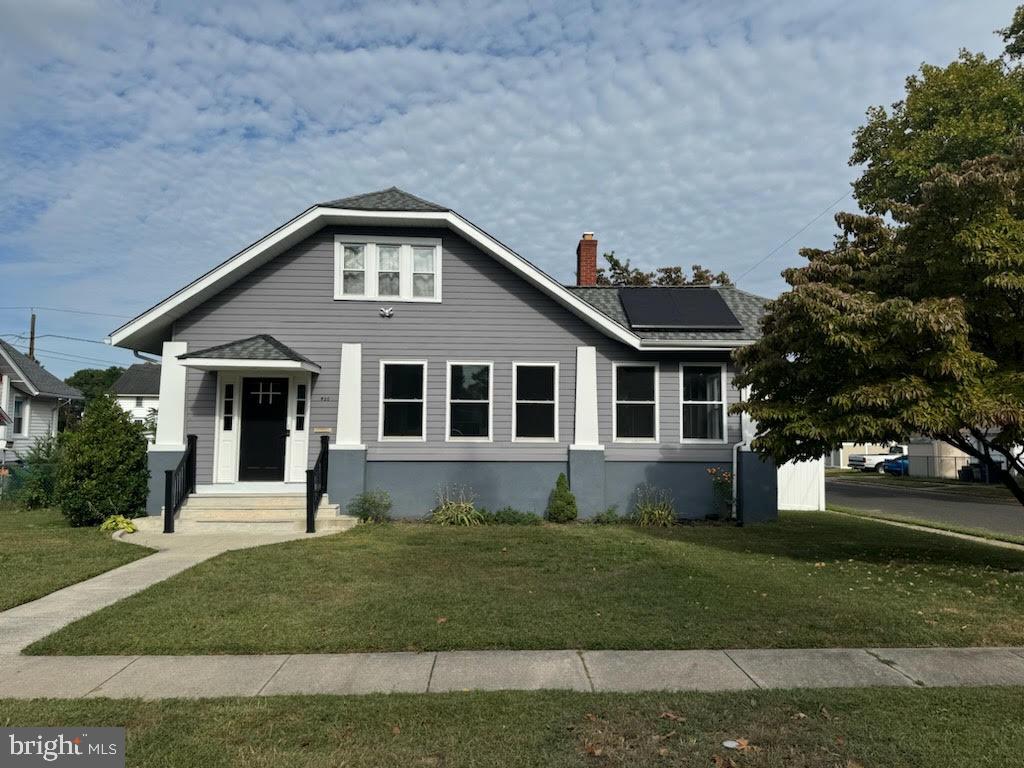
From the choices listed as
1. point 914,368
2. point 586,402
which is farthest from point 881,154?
point 914,368

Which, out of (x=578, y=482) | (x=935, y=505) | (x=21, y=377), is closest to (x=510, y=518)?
(x=578, y=482)

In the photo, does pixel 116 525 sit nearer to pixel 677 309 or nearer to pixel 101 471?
pixel 101 471

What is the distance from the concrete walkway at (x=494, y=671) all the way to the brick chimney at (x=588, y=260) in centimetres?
1226

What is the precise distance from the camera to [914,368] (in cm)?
836

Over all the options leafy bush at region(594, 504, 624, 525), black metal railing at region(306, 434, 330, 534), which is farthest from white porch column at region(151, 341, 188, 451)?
leafy bush at region(594, 504, 624, 525)

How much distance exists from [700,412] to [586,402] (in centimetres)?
242

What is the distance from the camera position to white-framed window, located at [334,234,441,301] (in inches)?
532

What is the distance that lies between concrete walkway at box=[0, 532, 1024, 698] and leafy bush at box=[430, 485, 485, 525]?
7.31 m

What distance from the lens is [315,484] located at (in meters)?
11.9

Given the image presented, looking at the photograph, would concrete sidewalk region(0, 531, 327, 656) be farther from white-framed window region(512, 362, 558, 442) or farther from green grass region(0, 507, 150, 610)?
white-framed window region(512, 362, 558, 442)

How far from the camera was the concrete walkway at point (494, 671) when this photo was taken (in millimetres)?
4711

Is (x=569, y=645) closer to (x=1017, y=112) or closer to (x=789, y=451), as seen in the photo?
(x=789, y=451)

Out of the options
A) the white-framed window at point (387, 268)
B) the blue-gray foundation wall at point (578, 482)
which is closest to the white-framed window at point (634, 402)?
the blue-gray foundation wall at point (578, 482)

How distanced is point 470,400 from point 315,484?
3395mm
